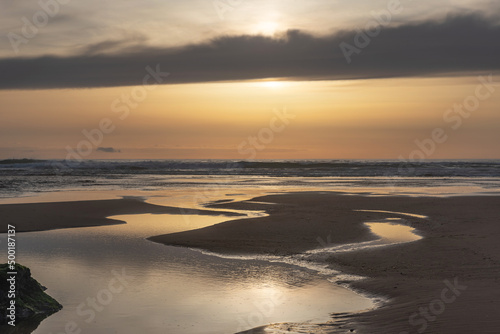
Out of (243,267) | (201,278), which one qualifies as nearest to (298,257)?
(243,267)

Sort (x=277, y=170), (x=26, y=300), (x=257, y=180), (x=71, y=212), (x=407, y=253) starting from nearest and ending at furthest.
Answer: (x=26, y=300) → (x=407, y=253) → (x=71, y=212) → (x=257, y=180) → (x=277, y=170)

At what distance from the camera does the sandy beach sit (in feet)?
26.6

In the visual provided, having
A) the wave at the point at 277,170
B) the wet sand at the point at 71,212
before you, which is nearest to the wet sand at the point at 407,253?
the wet sand at the point at 71,212

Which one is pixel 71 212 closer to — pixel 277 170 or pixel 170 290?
pixel 170 290

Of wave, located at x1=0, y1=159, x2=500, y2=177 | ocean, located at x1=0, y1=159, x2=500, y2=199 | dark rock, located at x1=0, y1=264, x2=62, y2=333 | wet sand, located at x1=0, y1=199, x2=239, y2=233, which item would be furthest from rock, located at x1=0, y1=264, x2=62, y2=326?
wave, located at x1=0, y1=159, x2=500, y2=177

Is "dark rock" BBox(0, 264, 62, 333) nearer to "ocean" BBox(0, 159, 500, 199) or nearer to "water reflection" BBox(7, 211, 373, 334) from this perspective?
"water reflection" BBox(7, 211, 373, 334)

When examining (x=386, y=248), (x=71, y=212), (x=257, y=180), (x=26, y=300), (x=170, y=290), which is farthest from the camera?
(x=257, y=180)

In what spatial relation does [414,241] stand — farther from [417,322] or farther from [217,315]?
[217,315]

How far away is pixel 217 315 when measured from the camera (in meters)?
8.35

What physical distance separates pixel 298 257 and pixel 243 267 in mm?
1862

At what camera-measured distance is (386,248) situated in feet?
46.4

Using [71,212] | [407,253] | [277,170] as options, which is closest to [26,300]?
[407,253]

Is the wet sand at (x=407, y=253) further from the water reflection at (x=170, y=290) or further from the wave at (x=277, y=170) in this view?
the wave at (x=277, y=170)

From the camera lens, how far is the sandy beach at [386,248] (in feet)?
26.6
